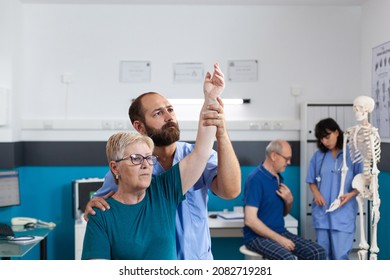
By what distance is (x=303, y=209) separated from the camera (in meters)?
4.36

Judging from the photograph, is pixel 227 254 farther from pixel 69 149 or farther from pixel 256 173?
pixel 69 149

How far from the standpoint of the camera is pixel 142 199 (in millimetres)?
1500

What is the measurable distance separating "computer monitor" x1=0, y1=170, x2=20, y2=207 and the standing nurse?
2.16 meters

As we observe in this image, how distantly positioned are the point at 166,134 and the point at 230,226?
7.62 feet

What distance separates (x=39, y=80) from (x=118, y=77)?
64 cm

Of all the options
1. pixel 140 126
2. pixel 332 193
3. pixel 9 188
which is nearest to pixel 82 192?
pixel 9 188

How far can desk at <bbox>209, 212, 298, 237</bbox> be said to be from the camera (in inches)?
153

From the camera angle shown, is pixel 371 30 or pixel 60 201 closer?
pixel 371 30

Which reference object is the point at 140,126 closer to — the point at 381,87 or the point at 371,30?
the point at 381,87

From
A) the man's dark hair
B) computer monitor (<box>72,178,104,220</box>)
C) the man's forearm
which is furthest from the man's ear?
computer monitor (<box>72,178,104,220</box>)

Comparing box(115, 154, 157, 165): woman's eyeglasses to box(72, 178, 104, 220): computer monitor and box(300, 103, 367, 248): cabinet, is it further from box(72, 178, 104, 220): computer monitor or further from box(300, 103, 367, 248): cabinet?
box(300, 103, 367, 248): cabinet

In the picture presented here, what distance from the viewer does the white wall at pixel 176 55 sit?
4391mm
